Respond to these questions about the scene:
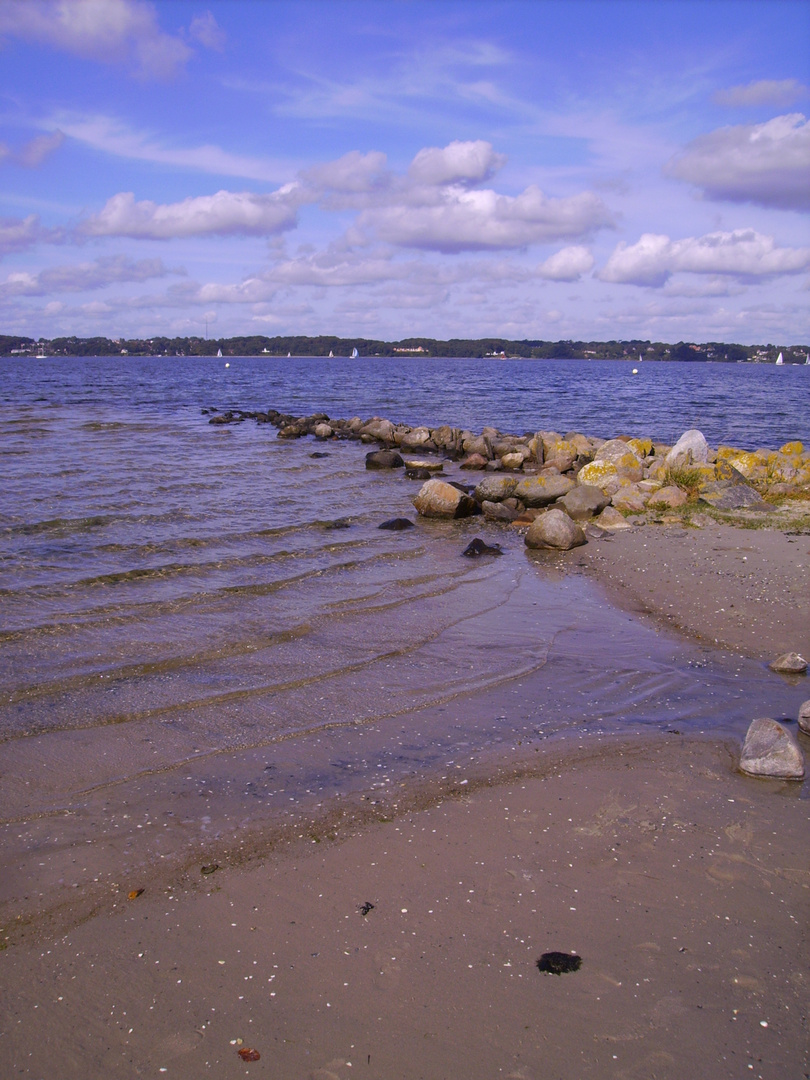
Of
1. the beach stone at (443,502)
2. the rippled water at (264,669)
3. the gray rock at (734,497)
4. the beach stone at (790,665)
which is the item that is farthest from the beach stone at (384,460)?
the beach stone at (790,665)

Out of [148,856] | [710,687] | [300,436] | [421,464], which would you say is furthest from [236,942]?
[300,436]

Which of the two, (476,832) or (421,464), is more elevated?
(421,464)

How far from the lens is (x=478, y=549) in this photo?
43.3 ft

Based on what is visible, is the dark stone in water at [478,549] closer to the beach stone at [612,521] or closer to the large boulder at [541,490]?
the beach stone at [612,521]

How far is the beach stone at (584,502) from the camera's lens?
15.4 m

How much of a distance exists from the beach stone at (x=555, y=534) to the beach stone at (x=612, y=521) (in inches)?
44.1

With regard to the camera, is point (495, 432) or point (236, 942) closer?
point (236, 942)

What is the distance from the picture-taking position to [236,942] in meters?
3.83

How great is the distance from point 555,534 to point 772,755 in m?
7.98

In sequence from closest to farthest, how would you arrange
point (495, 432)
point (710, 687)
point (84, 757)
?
point (84, 757) < point (710, 687) < point (495, 432)

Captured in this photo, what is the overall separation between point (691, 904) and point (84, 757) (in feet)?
15.2

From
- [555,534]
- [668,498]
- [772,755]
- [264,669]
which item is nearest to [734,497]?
[668,498]

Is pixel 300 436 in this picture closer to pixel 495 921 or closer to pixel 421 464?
pixel 421 464

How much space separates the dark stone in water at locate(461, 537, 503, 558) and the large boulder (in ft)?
12.2
